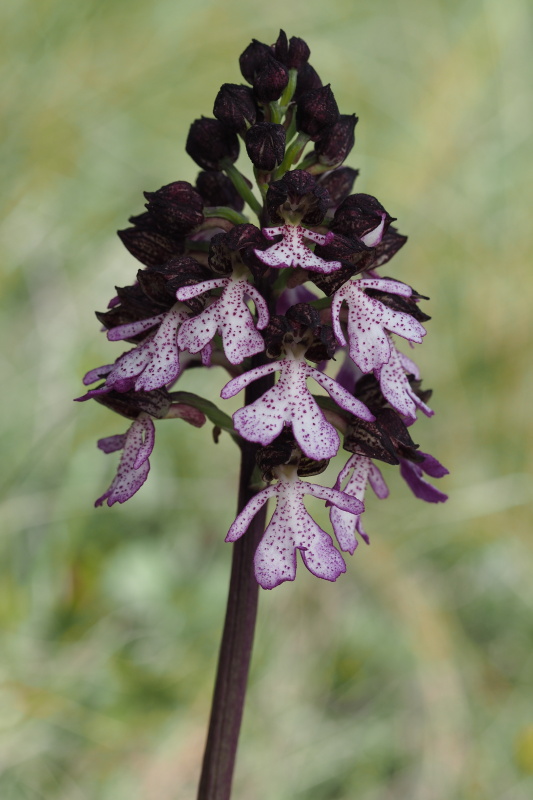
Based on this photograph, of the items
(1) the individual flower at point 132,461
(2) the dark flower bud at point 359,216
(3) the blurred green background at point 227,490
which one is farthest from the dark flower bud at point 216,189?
(3) the blurred green background at point 227,490

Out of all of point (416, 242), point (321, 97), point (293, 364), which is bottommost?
point (293, 364)

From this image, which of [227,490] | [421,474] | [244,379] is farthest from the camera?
[227,490]

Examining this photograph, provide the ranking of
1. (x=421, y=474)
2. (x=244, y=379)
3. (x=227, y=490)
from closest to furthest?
(x=244, y=379) → (x=421, y=474) → (x=227, y=490)

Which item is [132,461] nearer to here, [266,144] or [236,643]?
[236,643]

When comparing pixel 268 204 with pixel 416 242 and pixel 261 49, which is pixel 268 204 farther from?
pixel 416 242

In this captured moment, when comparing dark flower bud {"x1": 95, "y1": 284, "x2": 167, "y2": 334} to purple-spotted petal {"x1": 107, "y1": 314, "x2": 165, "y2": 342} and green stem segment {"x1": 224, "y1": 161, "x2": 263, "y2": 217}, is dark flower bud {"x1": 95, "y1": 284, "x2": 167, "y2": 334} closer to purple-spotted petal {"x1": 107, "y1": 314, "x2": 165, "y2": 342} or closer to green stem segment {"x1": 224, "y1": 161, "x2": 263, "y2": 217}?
purple-spotted petal {"x1": 107, "y1": 314, "x2": 165, "y2": 342}

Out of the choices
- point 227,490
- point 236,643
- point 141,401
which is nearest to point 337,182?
point 141,401

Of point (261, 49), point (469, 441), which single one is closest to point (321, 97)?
point (261, 49)

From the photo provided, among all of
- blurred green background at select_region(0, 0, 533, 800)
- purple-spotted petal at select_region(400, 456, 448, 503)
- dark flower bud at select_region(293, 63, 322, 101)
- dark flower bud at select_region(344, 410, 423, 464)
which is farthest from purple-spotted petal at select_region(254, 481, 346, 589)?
blurred green background at select_region(0, 0, 533, 800)
